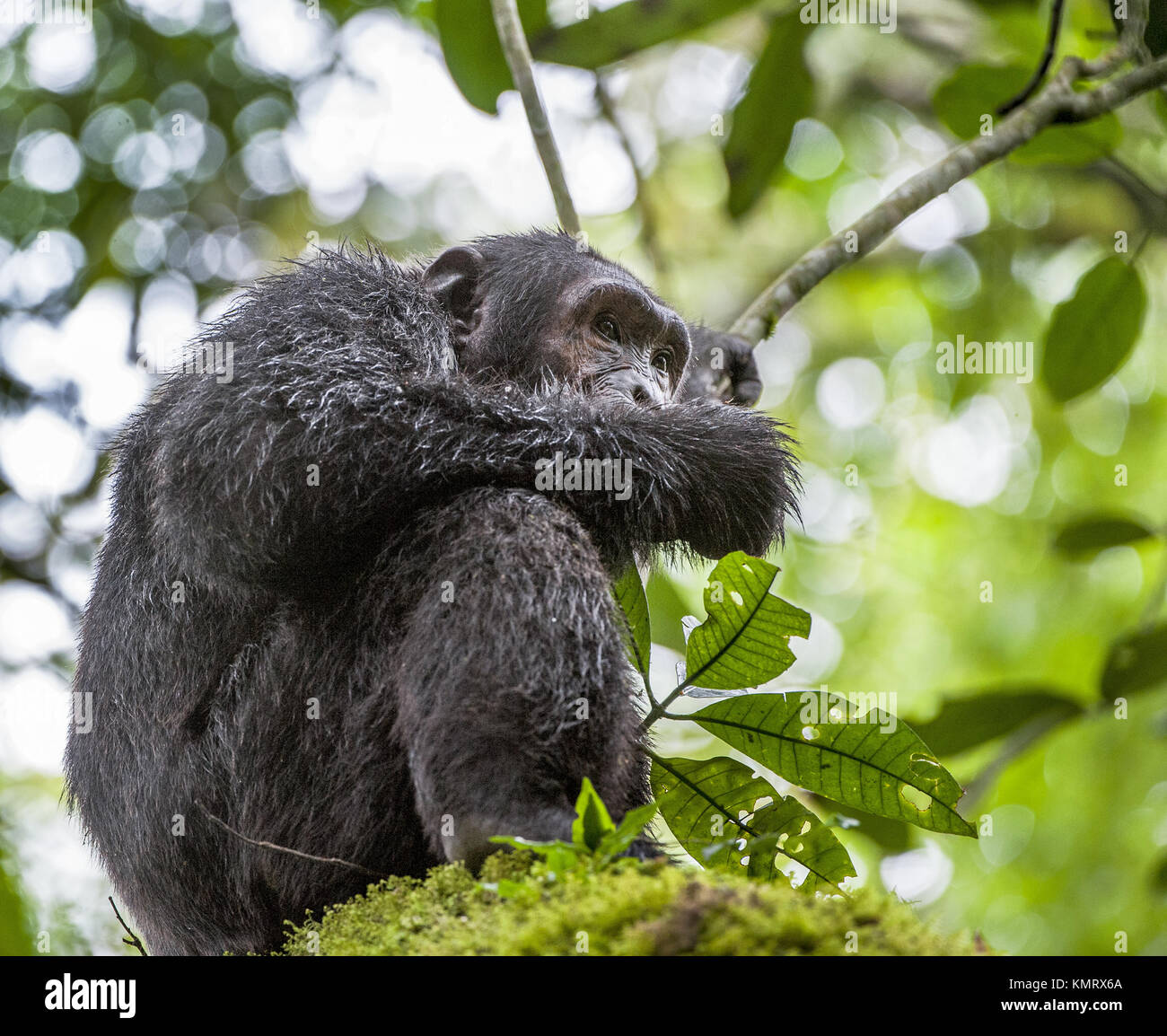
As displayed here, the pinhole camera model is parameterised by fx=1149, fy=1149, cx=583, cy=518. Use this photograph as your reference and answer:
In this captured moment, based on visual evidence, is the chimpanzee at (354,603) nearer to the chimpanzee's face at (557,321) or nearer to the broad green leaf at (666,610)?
the chimpanzee's face at (557,321)

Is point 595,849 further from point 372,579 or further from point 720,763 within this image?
point 372,579

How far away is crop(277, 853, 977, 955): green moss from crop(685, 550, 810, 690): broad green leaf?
0.73 meters

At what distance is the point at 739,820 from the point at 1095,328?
390cm

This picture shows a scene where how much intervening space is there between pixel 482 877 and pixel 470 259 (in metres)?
3.18

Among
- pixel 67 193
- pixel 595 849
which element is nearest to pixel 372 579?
pixel 595 849

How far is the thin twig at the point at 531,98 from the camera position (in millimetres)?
5352

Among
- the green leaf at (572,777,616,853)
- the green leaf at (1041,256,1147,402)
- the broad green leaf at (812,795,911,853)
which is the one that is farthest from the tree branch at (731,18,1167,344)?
the green leaf at (572,777,616,853)

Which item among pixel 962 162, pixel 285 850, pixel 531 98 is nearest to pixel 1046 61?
pixel 962 162

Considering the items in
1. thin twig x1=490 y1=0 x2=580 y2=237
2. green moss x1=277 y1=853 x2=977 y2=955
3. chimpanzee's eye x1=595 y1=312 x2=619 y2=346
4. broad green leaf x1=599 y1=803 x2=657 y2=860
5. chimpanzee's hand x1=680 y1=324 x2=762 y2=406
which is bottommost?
green moss x1=277 y1=853 x2=977 y2=955

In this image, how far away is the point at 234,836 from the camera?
3.72 metres

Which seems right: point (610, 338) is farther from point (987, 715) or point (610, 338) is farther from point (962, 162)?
point (987, 715)

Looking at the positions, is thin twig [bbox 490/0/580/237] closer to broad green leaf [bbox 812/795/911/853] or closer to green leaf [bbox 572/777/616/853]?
broad green leaf [bbox 812/795/911/853]

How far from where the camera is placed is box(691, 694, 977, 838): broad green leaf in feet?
10.9

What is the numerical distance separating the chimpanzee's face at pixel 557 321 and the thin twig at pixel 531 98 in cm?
34
